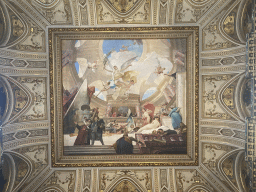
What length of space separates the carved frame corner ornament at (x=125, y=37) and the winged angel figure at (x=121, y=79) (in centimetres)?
154

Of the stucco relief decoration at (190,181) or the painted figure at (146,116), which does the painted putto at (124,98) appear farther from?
the stucco relief decoration at (190,181)

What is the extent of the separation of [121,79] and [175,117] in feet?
11.1

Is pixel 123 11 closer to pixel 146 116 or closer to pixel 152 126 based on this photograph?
pixel 146 116

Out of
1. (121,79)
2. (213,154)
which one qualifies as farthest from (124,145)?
(213,154)

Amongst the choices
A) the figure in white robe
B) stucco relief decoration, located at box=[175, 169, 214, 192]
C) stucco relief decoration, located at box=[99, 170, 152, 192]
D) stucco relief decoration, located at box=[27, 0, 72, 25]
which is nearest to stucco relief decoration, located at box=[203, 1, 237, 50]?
the figure in white robe

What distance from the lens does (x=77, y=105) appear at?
11680mm

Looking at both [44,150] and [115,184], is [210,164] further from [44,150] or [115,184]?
[44,150]

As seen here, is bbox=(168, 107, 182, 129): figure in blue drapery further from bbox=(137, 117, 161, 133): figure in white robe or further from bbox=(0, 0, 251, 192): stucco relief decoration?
bbox=(137, 117, 161, 133): figure in white robe

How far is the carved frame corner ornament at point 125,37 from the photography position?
1117 cm

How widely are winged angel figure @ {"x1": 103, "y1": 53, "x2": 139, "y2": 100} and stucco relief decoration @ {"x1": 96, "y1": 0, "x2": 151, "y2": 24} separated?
2102 mm

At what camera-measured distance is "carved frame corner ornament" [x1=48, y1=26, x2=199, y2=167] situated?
11.2 meters

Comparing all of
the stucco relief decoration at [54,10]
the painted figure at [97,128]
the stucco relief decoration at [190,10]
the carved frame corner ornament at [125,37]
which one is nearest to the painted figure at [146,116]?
the carved frame corner ornament at [125,37]

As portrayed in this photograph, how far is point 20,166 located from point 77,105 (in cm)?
407

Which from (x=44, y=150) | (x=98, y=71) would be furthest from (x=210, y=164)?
(x=44, y=150)
